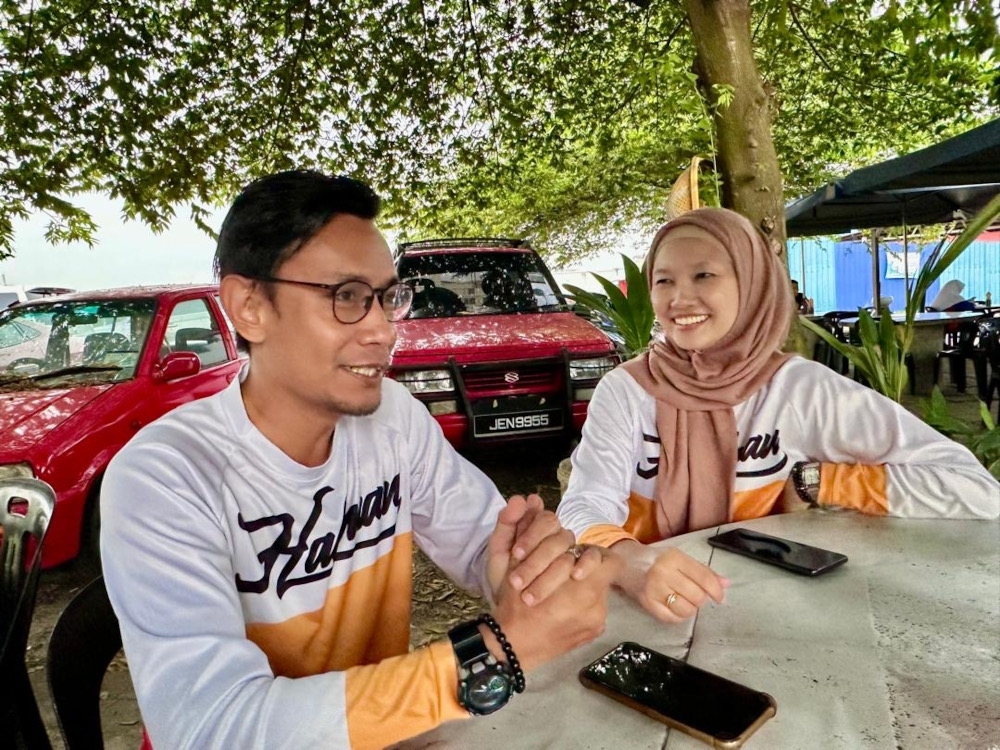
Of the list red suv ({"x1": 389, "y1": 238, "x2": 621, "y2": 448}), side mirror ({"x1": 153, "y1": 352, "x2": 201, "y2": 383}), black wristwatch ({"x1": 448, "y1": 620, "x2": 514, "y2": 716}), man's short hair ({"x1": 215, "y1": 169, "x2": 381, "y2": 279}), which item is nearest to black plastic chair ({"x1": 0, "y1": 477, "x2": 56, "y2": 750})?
man's short hair ({"x1": 215, "y1": 169, "x2": 381, "y2": 279})

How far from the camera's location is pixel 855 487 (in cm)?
201

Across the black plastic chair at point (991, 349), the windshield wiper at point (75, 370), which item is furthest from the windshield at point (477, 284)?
the black plastic chair at point (991, 349)

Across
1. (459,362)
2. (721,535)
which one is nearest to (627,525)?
(721,535)

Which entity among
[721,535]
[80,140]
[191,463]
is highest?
[80,140]

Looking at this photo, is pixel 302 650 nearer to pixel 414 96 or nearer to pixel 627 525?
pixel 627 525

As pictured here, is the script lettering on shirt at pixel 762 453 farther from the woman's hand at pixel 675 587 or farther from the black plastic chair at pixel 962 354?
the black plastic chair at pixel 962 354

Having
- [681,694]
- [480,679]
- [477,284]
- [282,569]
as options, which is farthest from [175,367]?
[681,694]

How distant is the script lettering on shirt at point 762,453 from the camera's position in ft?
7.22

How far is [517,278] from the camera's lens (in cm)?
648

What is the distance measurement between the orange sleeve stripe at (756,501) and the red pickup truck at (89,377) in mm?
2980

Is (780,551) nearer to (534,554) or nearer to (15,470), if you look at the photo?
(534,554)

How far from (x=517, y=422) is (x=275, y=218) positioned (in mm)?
4146

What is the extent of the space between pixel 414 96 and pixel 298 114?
126cm

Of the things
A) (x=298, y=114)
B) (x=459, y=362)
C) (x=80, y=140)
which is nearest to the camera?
(x=459, y=362)
